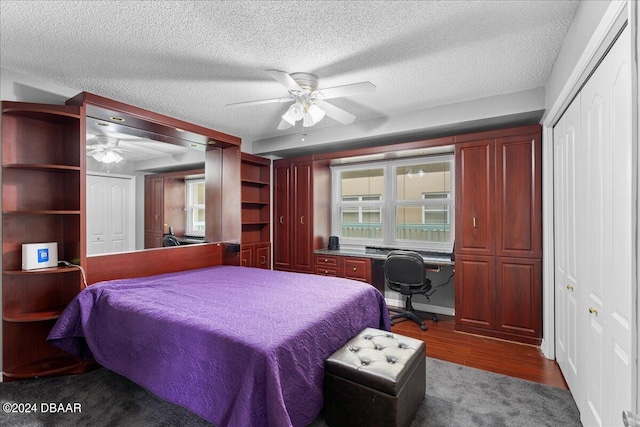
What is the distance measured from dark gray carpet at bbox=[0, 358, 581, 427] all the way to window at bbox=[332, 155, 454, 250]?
2.00m

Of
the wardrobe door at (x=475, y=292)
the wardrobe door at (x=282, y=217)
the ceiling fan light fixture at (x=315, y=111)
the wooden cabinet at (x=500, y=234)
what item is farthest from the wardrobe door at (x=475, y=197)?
the wardrobe door at (x=282, y=217)

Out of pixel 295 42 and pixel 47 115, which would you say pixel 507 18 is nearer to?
pixel 295 42

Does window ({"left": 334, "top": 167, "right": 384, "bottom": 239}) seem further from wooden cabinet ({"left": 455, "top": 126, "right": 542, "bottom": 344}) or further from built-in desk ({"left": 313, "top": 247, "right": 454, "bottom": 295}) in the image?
wooden cabinet ({"left": 455, "top": 126, "right": 542, "bottom": 344})

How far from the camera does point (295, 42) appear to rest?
210 cm

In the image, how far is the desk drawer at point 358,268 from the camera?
4055mm

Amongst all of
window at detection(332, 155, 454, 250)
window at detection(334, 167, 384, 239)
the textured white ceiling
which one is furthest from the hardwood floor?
the textured white ceiling

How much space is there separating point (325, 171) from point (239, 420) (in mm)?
3872

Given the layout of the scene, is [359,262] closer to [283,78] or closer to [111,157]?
[283,78]

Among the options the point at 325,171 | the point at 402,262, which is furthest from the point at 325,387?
the point at 325,171

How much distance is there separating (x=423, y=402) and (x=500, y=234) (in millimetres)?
1957

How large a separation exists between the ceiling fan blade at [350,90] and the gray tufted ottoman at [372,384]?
6.03 feet

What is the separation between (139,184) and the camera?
3.32 meters

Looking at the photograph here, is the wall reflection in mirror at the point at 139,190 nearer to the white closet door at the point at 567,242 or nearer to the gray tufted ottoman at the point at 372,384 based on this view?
the gray tufted ottoman at the point at 372,384

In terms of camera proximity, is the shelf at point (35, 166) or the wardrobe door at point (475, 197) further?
the wardrobe door at point (475, 197)
